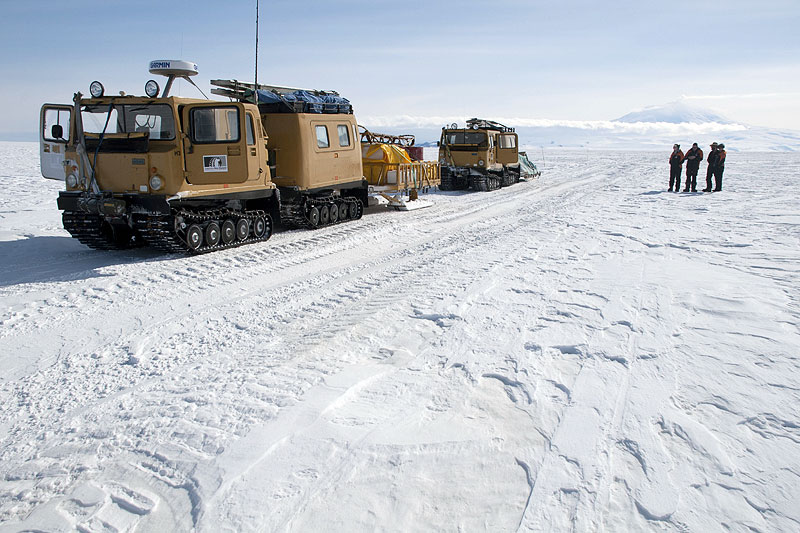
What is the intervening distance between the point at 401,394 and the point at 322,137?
342 inches

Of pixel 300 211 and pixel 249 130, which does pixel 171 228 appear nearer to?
pixel 249 130

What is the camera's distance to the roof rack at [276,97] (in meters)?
10.5

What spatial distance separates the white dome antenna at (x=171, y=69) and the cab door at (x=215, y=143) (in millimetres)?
774

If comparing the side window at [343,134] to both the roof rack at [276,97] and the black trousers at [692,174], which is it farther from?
the black trousers at [692,174]

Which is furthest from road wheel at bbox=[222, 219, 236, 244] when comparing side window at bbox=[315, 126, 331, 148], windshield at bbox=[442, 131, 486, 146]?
windshield at bbox=[442, 131, 486, 146]

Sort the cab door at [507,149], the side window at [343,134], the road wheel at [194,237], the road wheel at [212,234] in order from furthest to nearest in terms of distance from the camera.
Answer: the cab door at [507,149], the side window at [343,134], the road wheel at [212,234], the road wheel at [194,237]

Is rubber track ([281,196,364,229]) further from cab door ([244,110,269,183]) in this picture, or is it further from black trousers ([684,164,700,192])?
black trousers ([684,164,700,192])

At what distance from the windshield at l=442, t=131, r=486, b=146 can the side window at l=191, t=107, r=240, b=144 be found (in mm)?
13464

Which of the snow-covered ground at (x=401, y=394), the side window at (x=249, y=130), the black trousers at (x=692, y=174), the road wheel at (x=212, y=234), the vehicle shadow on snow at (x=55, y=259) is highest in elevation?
the side window at (x=249, y=130)

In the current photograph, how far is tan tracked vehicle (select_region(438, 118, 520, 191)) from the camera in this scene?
2050 cm

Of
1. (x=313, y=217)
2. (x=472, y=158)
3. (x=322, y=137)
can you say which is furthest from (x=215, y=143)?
(x=472, y=158)

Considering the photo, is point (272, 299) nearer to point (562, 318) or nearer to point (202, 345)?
point (202, 345)

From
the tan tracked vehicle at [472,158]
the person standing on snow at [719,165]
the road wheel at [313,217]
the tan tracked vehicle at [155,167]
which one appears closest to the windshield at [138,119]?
the tan tracked vehicle at [155,167]

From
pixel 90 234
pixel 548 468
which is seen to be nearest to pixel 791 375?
pixel 548 468
